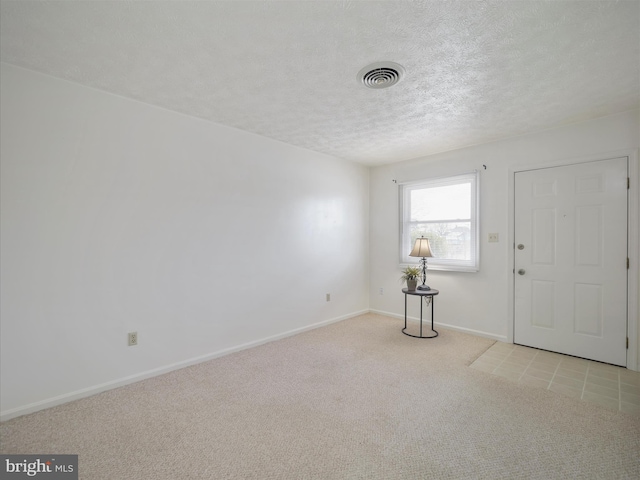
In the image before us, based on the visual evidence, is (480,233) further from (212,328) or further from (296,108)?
(212,328)

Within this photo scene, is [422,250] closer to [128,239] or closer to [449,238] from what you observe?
[449,238]

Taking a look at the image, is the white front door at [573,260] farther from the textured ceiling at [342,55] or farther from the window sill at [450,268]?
the textured ceiling at [342,55]

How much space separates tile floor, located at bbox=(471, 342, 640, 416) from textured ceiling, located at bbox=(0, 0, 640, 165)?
2.40 meters

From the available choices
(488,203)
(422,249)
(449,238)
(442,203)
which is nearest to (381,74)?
(422,249)

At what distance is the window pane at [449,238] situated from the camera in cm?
405

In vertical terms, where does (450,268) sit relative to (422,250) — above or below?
below

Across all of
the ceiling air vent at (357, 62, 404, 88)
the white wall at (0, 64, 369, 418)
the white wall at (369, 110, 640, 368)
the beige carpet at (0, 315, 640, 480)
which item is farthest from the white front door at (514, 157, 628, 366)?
the white wall at (0, 64, 369, 418)

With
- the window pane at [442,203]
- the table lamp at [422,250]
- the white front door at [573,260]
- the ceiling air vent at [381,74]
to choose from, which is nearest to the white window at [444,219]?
the window pane at [442,203]

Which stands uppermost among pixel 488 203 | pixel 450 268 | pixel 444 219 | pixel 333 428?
pixel 488 203

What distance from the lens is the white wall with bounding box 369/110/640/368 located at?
304cm

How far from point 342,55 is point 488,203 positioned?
2731 mm

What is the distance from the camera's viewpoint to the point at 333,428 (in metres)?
2.01

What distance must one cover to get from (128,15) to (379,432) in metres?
2.81

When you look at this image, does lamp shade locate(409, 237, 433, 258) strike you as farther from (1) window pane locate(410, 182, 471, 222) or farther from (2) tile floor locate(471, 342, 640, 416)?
(2) tile floor locate(471, 342, 640, 416)
